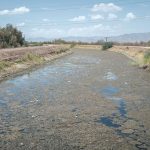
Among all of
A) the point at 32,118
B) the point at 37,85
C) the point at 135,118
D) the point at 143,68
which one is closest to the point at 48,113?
the point at 32,118

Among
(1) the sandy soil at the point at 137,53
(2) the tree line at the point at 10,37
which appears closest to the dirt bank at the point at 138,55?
(1) the sandy soil at the point at 137,53

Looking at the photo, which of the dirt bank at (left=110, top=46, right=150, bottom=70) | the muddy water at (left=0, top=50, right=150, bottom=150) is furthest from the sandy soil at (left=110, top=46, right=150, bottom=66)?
the muddy water at (left=0, top=50, right=150, bottom=150)

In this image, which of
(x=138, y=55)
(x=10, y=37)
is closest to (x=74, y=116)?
(x=138, y=55)

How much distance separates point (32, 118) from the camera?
1328 cm

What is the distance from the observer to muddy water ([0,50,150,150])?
34.6 feet

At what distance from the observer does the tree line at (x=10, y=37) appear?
65062mm

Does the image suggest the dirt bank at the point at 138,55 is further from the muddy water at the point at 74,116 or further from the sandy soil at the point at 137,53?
the muddy water at the point at 74,116

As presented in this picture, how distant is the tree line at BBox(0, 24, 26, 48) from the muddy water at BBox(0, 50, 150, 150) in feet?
145

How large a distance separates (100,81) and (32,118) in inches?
458

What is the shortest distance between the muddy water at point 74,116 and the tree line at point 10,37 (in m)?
44.1

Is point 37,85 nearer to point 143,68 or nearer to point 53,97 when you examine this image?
point 53,97

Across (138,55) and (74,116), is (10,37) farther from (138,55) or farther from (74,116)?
(74,116)

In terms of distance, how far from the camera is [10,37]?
6712 centimetres

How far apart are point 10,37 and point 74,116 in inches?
2177
